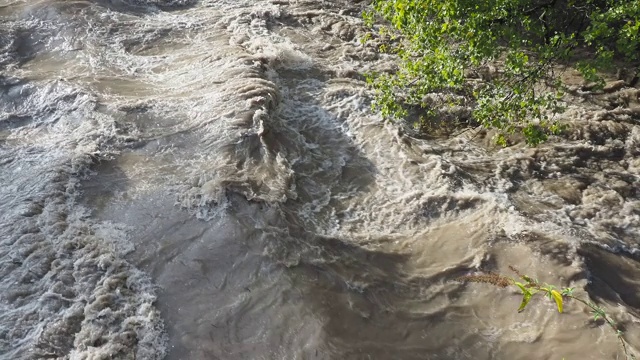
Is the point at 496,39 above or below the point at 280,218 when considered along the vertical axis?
above

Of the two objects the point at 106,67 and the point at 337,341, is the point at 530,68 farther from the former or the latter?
the point at 106,67

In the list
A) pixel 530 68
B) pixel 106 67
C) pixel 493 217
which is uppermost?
pixel 530 68

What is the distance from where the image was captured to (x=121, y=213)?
5723 millimetres

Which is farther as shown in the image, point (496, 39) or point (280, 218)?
point (496, 39)

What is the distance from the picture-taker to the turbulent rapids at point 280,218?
4539mm

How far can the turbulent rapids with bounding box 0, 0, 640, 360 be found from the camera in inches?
179

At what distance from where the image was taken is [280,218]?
5594 mm

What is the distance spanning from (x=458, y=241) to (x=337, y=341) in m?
1.91

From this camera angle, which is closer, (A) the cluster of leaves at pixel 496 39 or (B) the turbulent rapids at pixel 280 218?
(B) the turbulent rapids at pixel 280 218

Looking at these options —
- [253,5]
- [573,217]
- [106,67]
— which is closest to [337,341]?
[573,217]

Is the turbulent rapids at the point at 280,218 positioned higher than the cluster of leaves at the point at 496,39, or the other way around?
the cluster of leaves at the point at 496,39

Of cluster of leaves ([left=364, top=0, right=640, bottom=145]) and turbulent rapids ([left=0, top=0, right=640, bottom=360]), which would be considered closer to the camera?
turbulent rapids ([left=0, top=0, right=640, bottom=360])

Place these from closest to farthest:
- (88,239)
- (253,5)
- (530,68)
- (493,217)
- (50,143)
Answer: (88,239)
(493,217)
(530,68)
(50,143)
(253,5)

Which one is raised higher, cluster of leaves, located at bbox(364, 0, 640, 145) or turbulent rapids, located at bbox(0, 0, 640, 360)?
cluster of leaves, located at bbox(364, 0, 640, 145)
